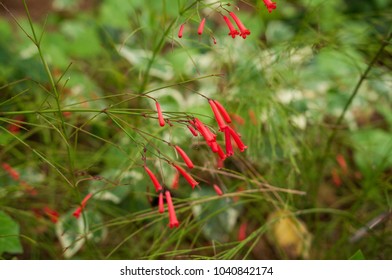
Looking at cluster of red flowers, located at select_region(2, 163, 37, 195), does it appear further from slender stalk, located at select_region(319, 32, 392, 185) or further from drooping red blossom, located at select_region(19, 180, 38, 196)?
slender stalk, located at select_region(319, 32, 392, 185)

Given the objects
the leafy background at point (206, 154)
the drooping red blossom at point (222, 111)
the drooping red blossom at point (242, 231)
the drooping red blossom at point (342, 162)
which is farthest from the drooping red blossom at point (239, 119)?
the drooping red blossom at point (222, 111)

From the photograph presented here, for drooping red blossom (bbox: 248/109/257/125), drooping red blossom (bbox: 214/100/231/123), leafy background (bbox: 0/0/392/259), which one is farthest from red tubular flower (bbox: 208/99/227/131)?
drooping red blossom (bbox: 248/109/257/125)

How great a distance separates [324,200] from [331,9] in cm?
173

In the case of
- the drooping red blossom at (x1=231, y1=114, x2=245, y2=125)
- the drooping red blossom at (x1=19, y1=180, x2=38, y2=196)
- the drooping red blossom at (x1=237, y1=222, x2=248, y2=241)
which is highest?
the drooping red blossom at (x1=231, y1=114, x2=245, y2=125)

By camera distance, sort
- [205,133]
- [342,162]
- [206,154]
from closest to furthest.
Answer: [205,133]
[206,154]
[342,162]

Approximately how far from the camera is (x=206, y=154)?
8.58 ft

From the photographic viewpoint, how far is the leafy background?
234 cm

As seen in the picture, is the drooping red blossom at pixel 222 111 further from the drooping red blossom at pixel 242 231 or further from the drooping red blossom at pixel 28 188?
the drooping red blossom at pixel 242 231

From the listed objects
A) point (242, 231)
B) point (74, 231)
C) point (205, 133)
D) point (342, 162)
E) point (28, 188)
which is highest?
point (205, 133)

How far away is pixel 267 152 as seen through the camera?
2715mm

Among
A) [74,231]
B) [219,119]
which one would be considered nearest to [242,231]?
[74,231]

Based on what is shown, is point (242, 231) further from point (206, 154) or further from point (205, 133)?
point (205, 133)

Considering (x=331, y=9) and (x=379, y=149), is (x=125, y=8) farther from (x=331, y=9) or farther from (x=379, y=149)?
(x=379, y=149)

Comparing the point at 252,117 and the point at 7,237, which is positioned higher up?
the point at 252,117
